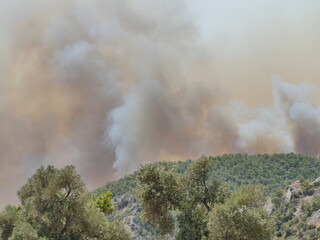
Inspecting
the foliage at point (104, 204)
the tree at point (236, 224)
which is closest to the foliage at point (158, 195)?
the tree at point (236, 224)

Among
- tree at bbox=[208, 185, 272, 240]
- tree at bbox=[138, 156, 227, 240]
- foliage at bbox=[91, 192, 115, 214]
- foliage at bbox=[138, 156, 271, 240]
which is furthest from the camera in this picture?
foliage at bbox=[91, 192, 115, 214]

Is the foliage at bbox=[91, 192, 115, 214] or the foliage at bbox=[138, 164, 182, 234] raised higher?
the foliage at bbox=[91, 192, 115, 214]

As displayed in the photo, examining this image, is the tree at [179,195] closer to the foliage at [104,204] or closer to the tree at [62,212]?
the tree at [62,212]

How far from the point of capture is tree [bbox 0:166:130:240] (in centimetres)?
4956

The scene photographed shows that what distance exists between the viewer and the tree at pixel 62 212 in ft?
163

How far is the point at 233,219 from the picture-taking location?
141 ft

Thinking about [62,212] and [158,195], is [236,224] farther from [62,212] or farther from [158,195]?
[62,212]

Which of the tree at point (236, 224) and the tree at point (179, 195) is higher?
the tree at point (179, 195)

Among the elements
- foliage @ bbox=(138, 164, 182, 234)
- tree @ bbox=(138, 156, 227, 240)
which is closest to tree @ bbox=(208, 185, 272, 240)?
tree @ bbox=(138, 156, 227, 240)

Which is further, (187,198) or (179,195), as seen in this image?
(187,198)

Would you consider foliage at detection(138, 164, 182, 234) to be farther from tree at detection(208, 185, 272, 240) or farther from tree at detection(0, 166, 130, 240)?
tree at detection(208, 185, 272, 240)

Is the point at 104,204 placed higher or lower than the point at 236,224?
higher

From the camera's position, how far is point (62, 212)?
49.6 m

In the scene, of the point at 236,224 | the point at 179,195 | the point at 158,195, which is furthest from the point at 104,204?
the point at 236,224
